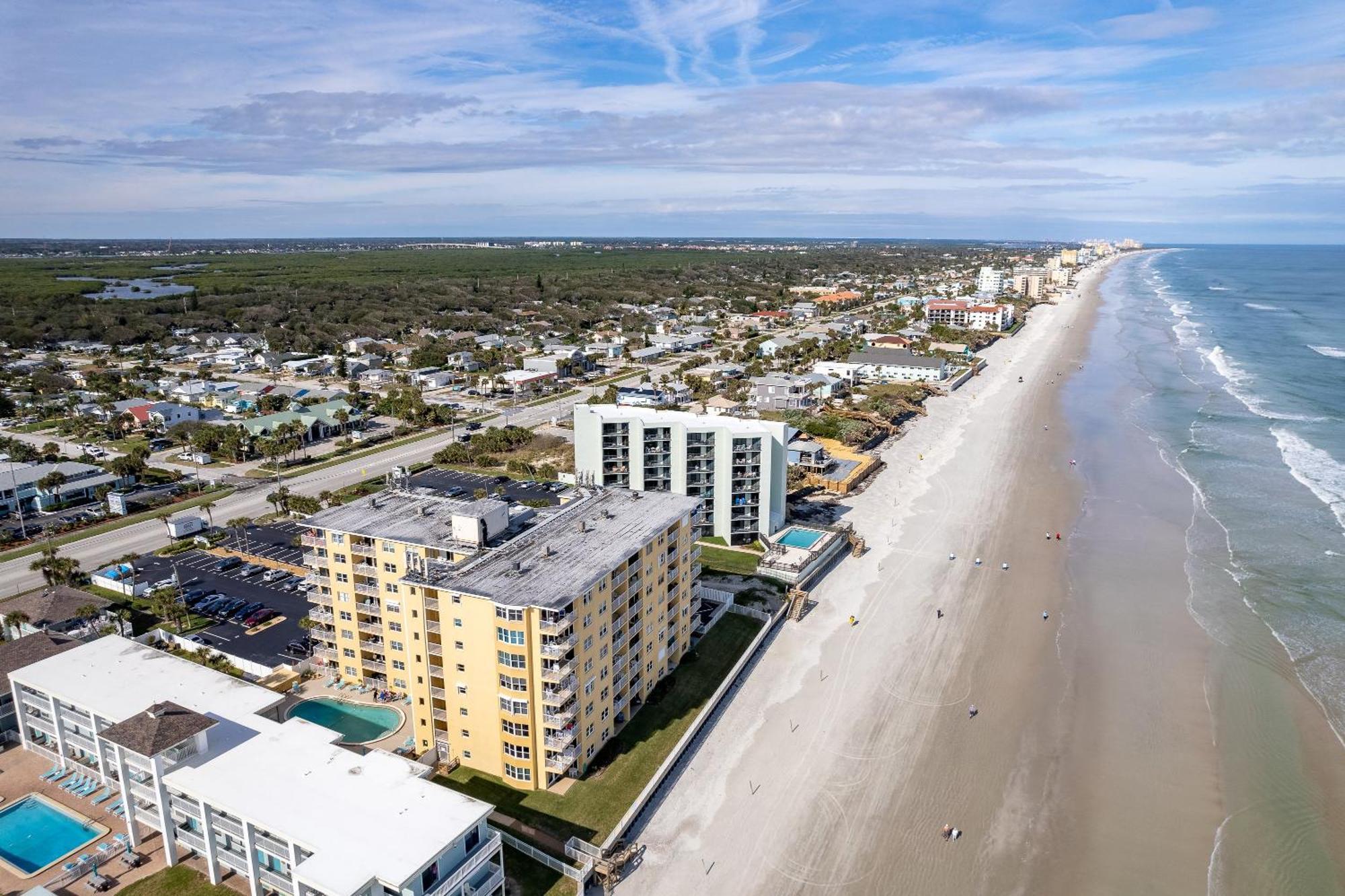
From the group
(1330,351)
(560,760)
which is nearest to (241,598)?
(560,760)

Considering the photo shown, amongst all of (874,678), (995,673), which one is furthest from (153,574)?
(995,673)

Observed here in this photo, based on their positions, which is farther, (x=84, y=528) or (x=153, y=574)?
(x=84, y=528)

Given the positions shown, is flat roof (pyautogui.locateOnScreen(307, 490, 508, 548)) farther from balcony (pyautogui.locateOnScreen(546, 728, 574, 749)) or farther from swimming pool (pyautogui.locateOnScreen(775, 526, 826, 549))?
swimming pool (pyautogui.locateOnScreen(775, 526, 826, 549))

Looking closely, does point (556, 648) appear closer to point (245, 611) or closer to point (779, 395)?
point (245, 611)

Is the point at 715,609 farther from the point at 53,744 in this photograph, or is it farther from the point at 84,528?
the point at 84,528

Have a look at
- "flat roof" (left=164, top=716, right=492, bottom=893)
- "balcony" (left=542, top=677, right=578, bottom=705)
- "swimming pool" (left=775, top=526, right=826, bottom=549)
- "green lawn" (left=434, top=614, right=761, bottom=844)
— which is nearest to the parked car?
"flat roof" (left=164, top=716, right=492, bottom=893)

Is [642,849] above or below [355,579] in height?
below

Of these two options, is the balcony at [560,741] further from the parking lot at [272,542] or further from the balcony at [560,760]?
the parking lot at [272,542]
